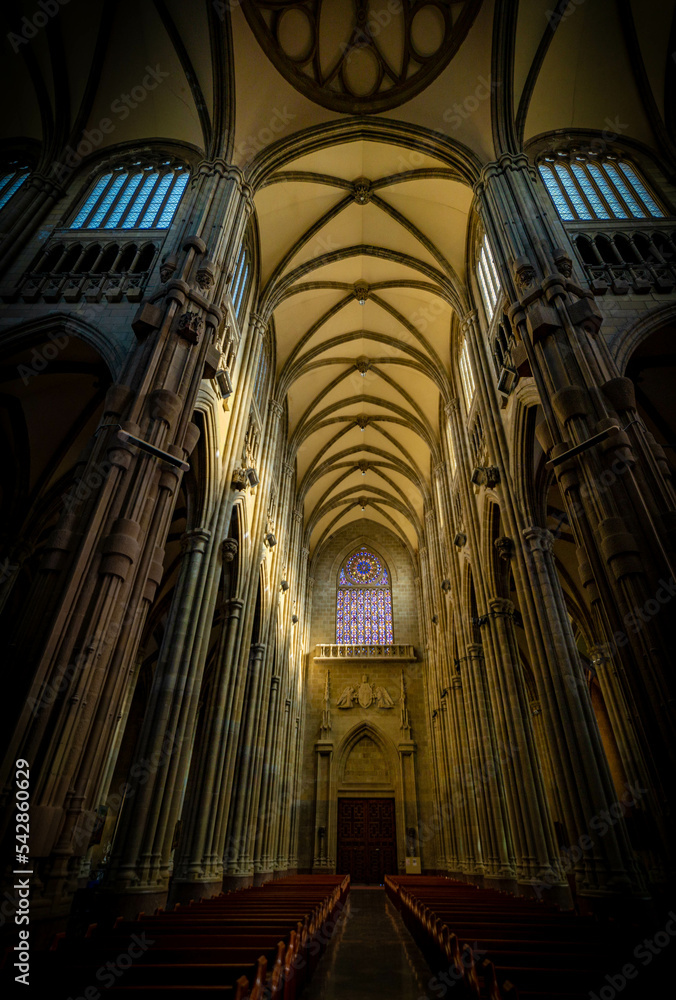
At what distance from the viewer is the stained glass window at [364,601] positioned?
94.7 feet

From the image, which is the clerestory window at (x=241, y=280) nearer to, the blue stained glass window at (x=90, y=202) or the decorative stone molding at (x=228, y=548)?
the blue stained glass window at (x=90, y=202)

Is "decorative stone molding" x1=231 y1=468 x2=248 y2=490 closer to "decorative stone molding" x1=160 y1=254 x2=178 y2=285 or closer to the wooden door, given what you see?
"decorative stone molding" x1=160 y1=254 x2=178 y2=285

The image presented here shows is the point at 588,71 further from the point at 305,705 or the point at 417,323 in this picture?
the point at 305,705

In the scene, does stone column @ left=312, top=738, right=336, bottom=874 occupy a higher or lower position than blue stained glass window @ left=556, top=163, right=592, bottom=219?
lower

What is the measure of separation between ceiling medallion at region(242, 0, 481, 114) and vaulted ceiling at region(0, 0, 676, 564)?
33 millimetres

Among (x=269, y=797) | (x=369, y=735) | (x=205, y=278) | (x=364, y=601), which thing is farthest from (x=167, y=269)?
(x=369, y=735)

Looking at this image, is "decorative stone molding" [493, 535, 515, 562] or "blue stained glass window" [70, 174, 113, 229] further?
"blue stained glass window" [70, 174, 113, 229]

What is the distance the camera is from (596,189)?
520 inches

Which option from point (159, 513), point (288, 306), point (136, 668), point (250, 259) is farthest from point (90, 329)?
point (136, 668)

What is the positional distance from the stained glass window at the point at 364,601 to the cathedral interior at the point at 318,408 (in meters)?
6.35

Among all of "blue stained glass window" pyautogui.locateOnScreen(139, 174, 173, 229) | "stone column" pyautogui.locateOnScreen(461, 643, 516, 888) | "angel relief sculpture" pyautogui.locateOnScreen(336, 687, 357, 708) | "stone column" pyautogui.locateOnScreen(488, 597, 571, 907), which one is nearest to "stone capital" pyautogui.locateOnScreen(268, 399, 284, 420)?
"blue stained glass window" pyautogui.locateOnScreen(139, 174, 173, 229)

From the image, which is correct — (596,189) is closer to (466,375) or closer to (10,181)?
(466,375)

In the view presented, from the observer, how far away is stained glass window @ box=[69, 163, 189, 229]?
12570mm

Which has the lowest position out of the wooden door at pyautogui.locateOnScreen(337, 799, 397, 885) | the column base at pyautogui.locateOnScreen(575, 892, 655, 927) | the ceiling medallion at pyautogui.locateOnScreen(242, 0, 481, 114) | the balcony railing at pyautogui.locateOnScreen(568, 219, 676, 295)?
the column base at pyautogui.locateOnScreen(575, 892, 655, 927)
